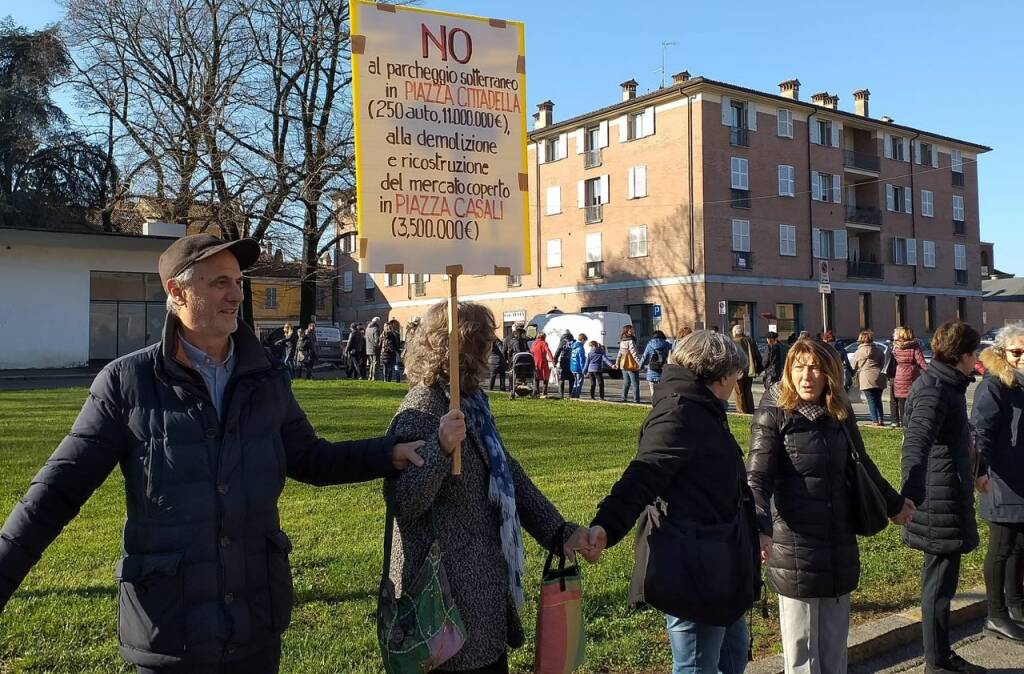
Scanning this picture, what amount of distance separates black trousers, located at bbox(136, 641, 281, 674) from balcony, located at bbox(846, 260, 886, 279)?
158ft

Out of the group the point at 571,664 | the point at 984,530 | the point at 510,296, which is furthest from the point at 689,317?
the point at 571,664

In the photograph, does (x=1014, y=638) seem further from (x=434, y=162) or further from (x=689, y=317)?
(x=689, y=317)

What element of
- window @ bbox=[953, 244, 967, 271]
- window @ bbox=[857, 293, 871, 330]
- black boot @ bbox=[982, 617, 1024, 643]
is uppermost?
window @ bbox=[953, 244, 967, 271]

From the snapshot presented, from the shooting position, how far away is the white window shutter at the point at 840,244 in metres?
47.0

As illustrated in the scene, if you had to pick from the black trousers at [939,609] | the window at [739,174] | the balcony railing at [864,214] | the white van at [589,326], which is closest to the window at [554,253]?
the window at [739,174]

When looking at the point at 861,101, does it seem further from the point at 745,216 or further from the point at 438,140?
the point at 438,140

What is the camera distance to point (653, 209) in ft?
143

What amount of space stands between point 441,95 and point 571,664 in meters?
2.19

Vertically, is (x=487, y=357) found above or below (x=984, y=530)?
above

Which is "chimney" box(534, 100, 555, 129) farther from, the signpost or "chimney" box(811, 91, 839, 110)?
the signpost

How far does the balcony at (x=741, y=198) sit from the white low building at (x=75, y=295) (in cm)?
2566

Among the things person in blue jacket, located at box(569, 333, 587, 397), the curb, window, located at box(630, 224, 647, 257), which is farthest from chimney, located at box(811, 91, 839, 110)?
the curb

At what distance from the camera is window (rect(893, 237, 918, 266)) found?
5006cm

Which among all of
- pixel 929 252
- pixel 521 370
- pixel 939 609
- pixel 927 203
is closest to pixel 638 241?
pixel 929 252
